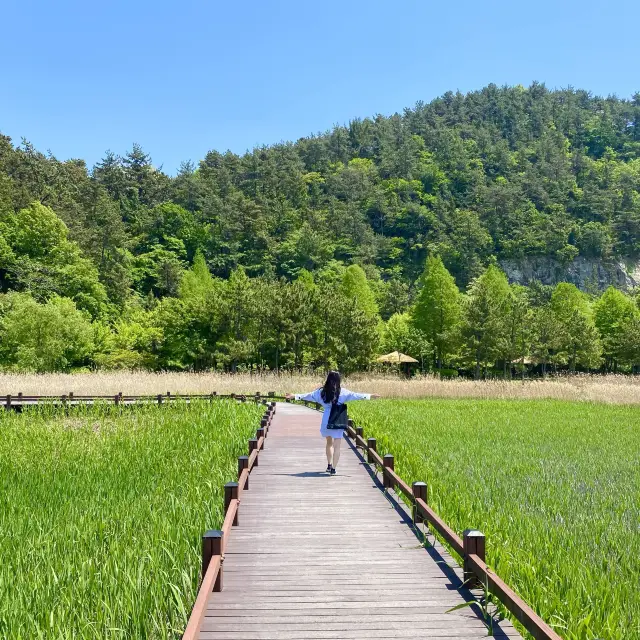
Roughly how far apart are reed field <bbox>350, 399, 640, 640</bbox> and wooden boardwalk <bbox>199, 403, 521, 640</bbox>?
2.10ft

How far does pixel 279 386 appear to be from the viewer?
32.8m

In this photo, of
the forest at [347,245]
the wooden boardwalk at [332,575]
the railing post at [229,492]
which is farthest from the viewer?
the forest at [347,245]

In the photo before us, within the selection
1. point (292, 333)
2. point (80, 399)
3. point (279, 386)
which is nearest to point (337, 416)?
point (80, 399)

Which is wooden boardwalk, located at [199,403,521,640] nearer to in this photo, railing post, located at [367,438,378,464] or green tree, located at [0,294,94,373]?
railing post, located at [367,438,378,464]

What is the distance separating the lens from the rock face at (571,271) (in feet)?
341

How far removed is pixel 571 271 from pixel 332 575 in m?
108

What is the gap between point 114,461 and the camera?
11.5 metres

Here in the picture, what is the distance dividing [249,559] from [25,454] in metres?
8.54

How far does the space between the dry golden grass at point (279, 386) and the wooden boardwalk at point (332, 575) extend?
20313 mm

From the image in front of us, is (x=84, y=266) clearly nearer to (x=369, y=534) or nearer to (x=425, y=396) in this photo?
(x=425, y=396)

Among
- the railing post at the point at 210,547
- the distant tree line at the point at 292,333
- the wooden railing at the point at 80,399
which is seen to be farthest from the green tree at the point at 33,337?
the railing post at the point at 210,547

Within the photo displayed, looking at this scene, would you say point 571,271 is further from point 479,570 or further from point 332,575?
point 479,570

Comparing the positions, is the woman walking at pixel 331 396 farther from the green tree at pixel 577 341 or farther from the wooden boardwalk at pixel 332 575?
the green tree at pixel 577 341

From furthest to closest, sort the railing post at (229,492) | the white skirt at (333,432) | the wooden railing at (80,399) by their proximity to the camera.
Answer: the wooden railing at (80,399), the white skirt at (333,432), the railing post at (229,492)
